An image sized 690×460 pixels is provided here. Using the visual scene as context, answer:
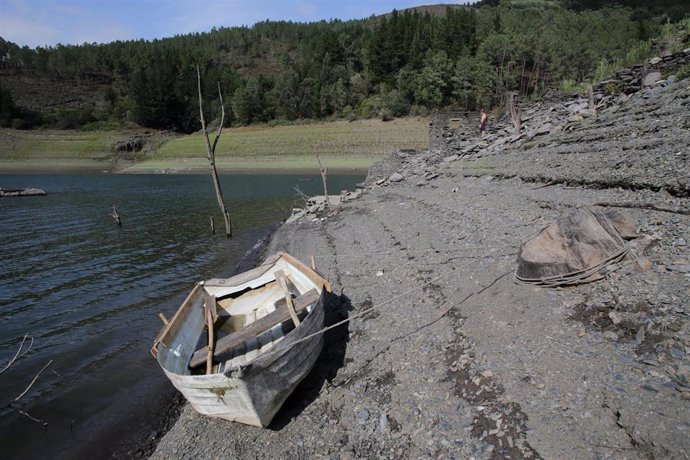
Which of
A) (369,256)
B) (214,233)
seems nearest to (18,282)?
(214,233)

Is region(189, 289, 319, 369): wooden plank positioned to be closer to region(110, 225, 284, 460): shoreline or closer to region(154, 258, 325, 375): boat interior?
region(154, 258, 325, 375): boat interior

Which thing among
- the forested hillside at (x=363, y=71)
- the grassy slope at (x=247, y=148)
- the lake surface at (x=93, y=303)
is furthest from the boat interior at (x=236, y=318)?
the forested hillside at (x=363, y=71)

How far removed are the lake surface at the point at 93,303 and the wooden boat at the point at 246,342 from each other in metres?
1.60

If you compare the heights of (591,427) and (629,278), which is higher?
(629,278)

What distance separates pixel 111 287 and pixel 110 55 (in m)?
169

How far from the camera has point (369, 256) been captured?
1283 cm

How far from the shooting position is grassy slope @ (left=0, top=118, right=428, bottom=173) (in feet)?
230

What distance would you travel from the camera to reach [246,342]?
26.6ft

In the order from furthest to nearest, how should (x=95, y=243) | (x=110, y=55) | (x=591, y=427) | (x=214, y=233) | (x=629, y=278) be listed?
(x=110, y=55) → (x=214, y=233) → (x=95, y=243) → (x=629, y=278) → (x=591, y=427)

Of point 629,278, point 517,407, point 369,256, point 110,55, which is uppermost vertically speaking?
point 110,55

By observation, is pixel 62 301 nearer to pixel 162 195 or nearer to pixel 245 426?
pixel 245 426

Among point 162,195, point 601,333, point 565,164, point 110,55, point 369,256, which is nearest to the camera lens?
point 601,333

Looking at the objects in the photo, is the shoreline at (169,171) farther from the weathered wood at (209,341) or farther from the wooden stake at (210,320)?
the weathered wood at (209,341)

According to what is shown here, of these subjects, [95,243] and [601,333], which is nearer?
[601,333]
